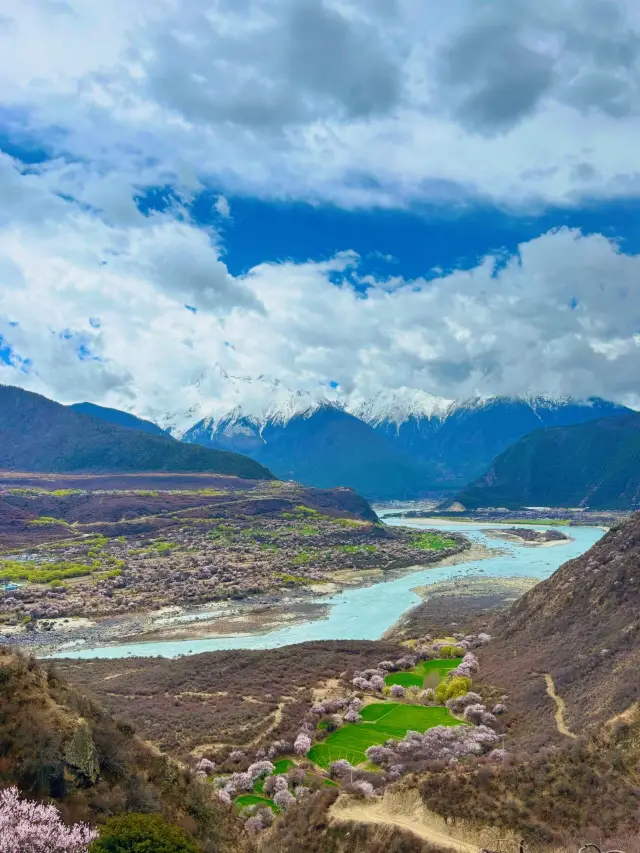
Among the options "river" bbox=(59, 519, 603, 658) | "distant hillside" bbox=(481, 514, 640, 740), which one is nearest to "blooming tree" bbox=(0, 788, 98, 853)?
"distant hillside" bbox=(481, 514, 640, 740)

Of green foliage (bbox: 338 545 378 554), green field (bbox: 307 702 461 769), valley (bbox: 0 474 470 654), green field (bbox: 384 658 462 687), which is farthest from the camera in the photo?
green foliage (bbox: 338 545 378 554)

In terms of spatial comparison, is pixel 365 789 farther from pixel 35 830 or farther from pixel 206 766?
pixel 35 830

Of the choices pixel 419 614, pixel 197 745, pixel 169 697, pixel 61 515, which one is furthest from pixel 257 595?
pixel 61 515

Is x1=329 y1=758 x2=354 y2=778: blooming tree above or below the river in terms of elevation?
above

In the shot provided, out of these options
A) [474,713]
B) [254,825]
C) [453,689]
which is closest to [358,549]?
[453,689]

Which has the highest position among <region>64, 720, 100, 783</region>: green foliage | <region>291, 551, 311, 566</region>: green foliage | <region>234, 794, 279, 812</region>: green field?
<region>64, 720, 100, 783</region>: green foliage

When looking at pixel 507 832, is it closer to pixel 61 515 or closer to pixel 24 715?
pixel 24 715

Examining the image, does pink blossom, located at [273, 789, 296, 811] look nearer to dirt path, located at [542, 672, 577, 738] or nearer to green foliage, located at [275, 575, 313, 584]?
dirt path, located at [542, 672, 577, 738]
